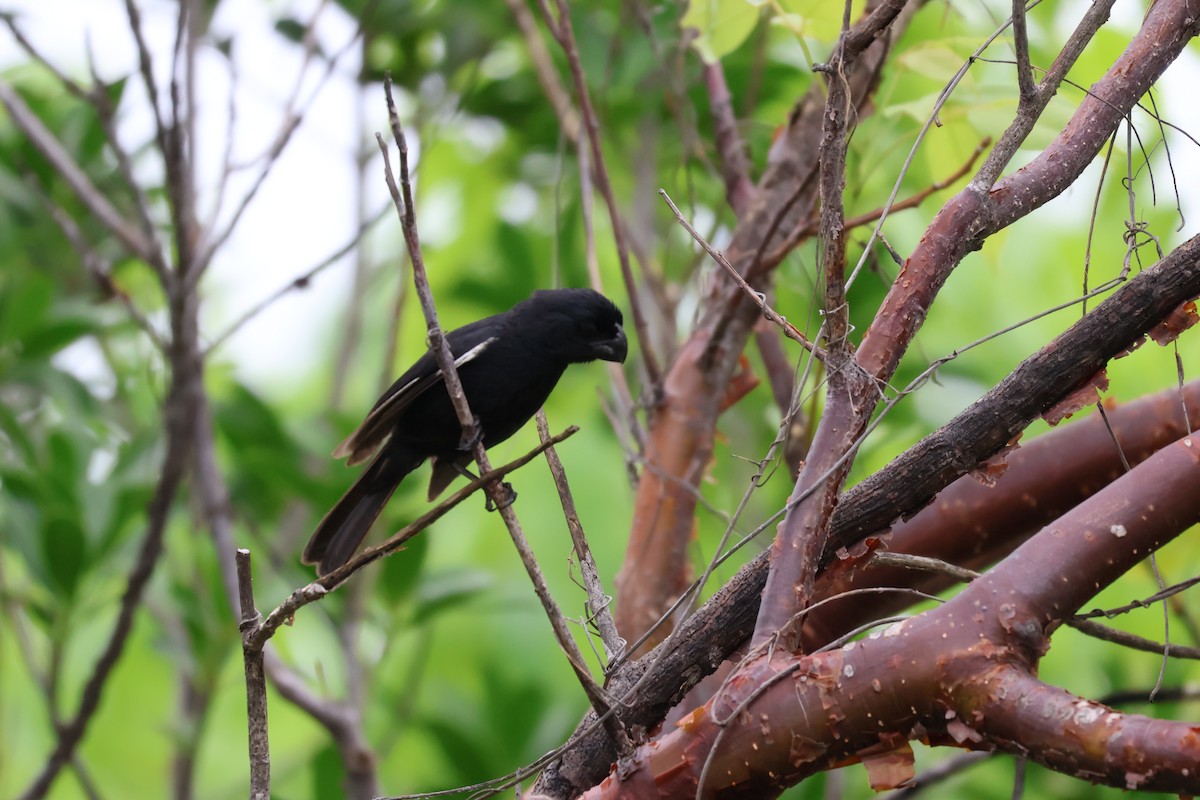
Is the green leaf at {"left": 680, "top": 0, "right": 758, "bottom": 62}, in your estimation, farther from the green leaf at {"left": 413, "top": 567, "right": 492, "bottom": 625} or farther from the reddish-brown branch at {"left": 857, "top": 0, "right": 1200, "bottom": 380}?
the green leaf at {"left": 413, "top": 567, "right": 492, "bottom": 625}

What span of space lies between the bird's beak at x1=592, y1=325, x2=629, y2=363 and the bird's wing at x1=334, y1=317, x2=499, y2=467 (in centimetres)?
34

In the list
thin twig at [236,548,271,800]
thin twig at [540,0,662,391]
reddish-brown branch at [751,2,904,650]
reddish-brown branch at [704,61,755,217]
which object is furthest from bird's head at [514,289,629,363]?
thin twig at [236,548,271,800]

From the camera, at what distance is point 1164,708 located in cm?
397

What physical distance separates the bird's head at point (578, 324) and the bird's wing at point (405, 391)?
168 millimetres

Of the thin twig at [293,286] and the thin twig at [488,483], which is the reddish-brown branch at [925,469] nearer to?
the thin twig at [488,483]

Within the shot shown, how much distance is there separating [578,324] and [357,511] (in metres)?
0.99

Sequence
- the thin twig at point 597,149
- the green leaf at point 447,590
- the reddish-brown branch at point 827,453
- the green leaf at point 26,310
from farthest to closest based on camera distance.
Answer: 1. the green leaf at point 26,310
2. the green leaf at point 447,590
3. the thin twig at point 597,149
4. the reddish-brown branch at point 827,453

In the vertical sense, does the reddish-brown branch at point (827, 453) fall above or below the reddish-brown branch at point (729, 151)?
below

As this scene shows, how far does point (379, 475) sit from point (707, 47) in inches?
73.8

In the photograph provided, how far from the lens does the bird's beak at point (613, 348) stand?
12.6ft

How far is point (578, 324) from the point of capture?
3.81 meters

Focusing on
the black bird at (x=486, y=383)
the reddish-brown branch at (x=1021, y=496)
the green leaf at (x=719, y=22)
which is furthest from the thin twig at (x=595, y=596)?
the black bird at (x=486, y=383)

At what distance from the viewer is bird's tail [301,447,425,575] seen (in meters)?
4.00

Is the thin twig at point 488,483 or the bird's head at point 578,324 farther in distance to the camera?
the bird's head at point 578,324
